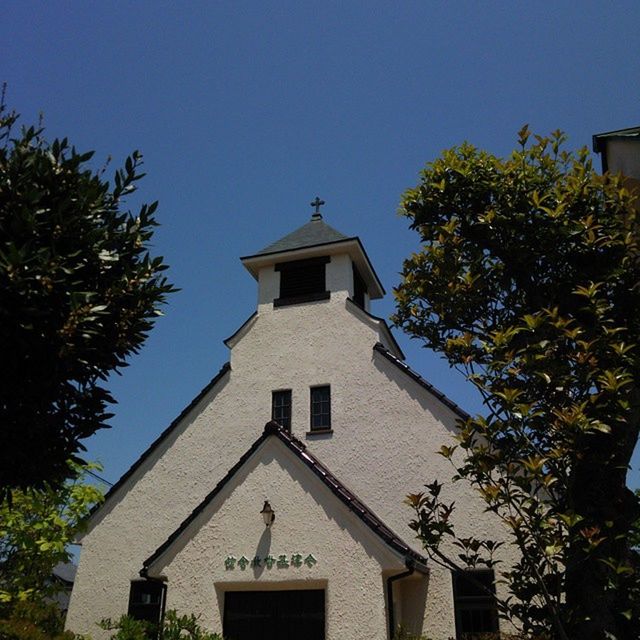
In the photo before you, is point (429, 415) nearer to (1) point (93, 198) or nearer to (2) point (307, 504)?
(2) point (307, 504)

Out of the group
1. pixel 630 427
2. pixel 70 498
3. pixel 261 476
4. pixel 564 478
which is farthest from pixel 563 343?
pixel 70 498

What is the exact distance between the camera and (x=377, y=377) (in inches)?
674

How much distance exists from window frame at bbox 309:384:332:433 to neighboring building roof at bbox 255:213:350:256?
4646 millimetres

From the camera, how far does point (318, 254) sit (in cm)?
1941

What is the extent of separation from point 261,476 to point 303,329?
211 inches

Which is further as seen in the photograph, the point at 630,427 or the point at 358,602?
the point at 358,602

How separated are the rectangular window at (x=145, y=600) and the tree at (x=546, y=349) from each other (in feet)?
34.7

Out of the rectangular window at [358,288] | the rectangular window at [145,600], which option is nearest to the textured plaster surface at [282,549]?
the rectangular window at [145,600]

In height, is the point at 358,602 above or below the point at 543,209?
below

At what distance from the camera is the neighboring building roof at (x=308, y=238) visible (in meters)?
19.6

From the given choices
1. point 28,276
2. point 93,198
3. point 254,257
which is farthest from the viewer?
point 254,257

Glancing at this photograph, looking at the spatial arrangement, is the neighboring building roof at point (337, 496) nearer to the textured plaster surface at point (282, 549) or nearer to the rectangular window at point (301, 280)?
the textured plaster surface at point (282, 549)

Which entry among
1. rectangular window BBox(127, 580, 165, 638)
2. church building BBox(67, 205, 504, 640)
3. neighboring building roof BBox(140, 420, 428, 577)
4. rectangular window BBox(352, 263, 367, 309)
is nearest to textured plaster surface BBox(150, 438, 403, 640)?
church building BBox(67, 205, 504, 640)

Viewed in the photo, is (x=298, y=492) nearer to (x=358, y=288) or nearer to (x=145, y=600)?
(x=145, y=600)
